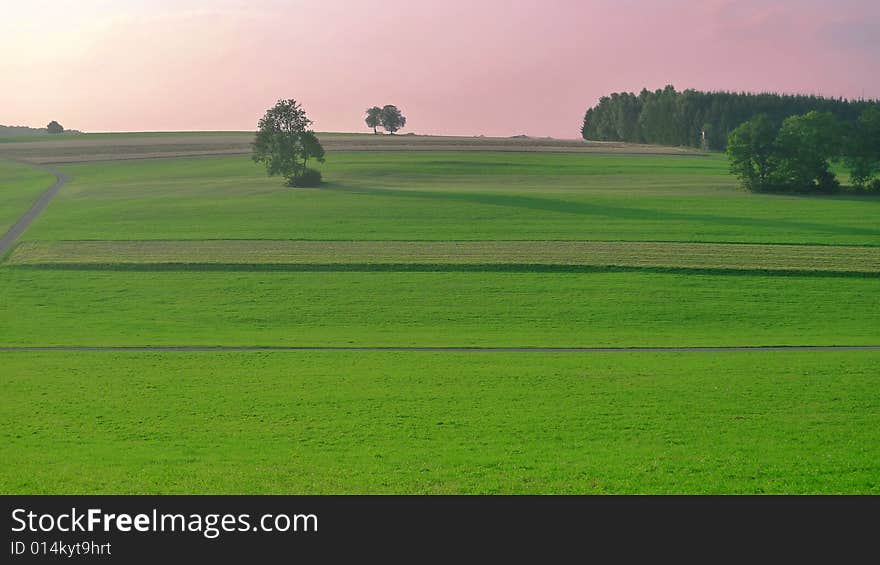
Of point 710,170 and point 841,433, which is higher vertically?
point 710,170

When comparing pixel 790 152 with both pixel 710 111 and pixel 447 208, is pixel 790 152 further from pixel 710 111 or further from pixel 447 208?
pixel 710 111

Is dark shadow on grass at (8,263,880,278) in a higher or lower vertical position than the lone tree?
lower

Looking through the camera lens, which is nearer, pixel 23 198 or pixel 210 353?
Result: pixel 210 353

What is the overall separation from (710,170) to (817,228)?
4473 cm

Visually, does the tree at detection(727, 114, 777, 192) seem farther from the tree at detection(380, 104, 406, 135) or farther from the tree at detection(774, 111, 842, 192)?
the tree at detection(380, 104, 406, 135)

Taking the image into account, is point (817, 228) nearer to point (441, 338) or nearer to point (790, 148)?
point (790, 148)

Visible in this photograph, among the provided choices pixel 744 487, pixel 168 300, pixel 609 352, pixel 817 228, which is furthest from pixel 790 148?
pixel 744 487

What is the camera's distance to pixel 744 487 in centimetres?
1562

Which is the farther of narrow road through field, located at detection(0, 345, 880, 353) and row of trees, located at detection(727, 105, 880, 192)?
row of trees, located at detection(727, 105, 880, 192)

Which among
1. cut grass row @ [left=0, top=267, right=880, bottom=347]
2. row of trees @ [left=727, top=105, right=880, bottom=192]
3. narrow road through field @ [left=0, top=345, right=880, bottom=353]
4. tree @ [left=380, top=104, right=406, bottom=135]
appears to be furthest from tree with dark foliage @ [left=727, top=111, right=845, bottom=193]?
tree @ [left=380, top=104, right=406, bottom=135]

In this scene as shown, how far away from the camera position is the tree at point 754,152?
253 feet

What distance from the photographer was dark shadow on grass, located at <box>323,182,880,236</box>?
5797 cm

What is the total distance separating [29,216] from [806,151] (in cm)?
6742

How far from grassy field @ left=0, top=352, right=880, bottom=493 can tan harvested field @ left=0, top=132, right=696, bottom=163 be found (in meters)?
89.1
